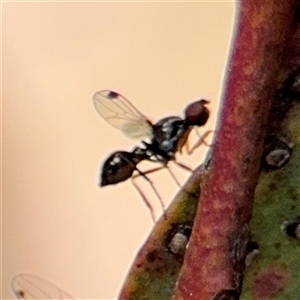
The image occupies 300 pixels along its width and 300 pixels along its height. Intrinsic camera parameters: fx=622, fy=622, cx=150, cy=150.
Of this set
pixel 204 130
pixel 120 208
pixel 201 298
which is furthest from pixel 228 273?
pixel 120 208

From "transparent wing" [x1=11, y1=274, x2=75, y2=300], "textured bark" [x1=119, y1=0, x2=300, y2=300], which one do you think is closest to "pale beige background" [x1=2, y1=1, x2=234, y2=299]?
"transparent wing" [x1=11, y1=274, x2=75, y2=300]

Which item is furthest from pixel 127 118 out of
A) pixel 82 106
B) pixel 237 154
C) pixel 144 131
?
pixel 237 154

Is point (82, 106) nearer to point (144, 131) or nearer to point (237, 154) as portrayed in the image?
point (144, 131)

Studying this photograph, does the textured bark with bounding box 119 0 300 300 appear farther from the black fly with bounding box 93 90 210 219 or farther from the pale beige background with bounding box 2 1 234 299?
the pale beige background with bounding box 2 1 234 299

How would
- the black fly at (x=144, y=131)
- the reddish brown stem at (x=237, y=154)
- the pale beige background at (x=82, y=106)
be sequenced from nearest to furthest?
the reddish brown stem at (x=237, y=154) < the black fly at (x=144, y=131) < the pale beige background at (x=82, y=106)

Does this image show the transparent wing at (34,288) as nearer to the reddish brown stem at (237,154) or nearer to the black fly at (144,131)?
the black fly at (144,131)

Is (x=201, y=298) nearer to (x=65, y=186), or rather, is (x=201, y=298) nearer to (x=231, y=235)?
(x=231, y=235)

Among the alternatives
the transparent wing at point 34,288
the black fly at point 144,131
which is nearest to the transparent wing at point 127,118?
the black fly at point 144,131

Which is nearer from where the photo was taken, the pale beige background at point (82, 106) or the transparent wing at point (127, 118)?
the transparent wing at point (127, 118)
